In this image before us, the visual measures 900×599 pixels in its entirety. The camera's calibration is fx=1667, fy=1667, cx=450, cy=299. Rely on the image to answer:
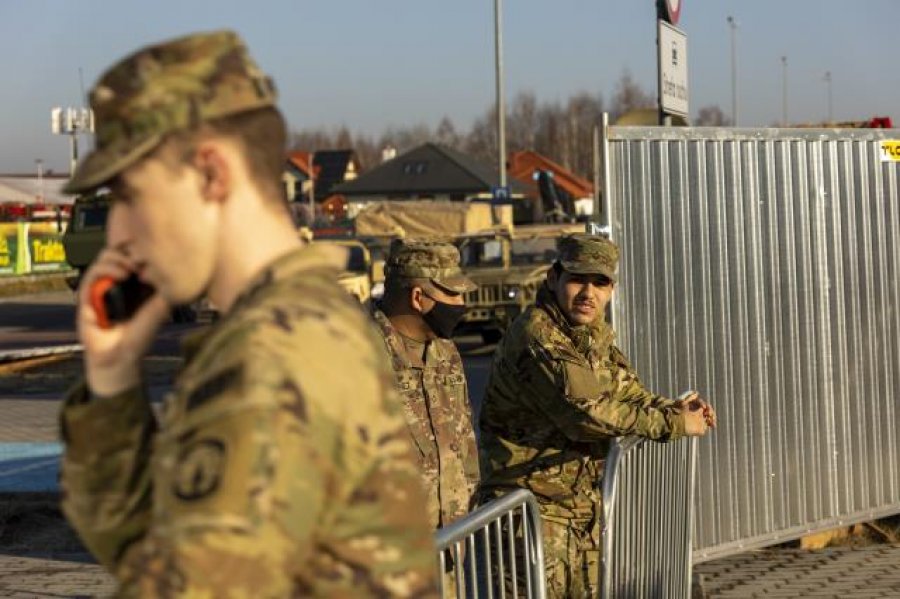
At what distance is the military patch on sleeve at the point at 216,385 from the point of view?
75.0 inches

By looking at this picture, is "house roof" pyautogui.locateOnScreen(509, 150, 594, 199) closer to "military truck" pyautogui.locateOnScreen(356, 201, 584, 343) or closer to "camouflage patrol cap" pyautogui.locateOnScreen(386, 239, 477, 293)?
"military truck" pyautogui.locateOnScreen(356, 201, 584, 343)

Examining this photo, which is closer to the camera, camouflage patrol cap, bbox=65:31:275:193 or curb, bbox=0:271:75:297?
camouflage patrol cap, bbox=65:31:275:193

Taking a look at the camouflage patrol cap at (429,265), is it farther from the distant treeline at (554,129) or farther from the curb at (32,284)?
the distant treeline at (554,129)

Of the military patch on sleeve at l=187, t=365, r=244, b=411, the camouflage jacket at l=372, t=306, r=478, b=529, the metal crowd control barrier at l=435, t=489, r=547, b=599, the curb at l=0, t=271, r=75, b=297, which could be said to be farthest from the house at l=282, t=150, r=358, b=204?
the military patch on sleeve at l=187, t=365, r=244, b=411

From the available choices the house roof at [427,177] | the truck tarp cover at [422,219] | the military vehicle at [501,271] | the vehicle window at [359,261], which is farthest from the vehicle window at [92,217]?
the house roof at [427,177]

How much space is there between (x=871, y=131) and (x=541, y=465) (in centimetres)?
341

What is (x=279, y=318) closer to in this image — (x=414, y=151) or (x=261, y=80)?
(x=261, y=80)

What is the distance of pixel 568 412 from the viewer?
6.30 metres

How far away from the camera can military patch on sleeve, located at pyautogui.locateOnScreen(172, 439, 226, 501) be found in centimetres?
186

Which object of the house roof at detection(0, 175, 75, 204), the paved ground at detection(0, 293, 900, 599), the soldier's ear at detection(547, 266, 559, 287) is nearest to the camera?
the soldier's ear at detection(547, 266, 559, 287)

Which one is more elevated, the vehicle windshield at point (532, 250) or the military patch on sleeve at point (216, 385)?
the vehicle windshield at point (532, 250)

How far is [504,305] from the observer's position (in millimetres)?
23109

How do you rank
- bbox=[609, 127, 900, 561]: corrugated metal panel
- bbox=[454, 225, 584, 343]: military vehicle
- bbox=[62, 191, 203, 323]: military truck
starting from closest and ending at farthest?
bbox=[609, 127, 900, 561]: corrugated metal panel < bbox=[454, 225, 584, 343]: military vehicle < bbox=[62, 191, 203, 323]: military truck

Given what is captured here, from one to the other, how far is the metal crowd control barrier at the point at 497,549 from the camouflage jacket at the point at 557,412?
958mm
